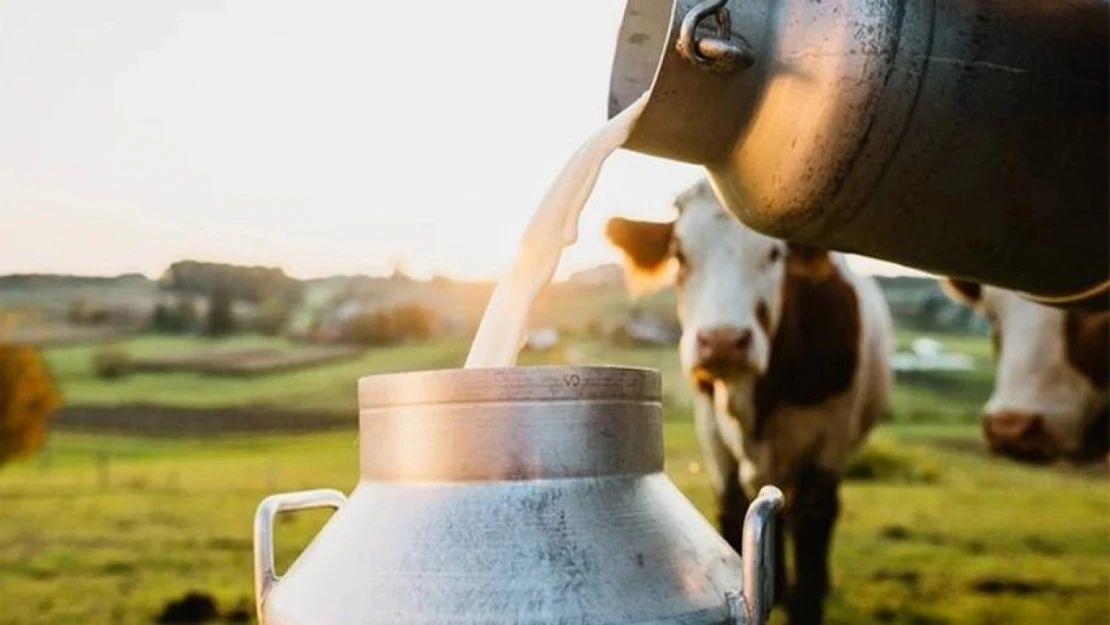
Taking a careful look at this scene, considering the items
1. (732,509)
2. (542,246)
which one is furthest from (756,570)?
(732,509)

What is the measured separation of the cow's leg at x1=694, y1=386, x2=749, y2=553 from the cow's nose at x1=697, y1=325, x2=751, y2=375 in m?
0.51

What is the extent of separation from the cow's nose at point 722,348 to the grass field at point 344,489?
0.99m

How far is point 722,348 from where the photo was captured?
219 cm

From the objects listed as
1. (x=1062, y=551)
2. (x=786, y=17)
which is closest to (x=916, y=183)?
(x=786, y=17)

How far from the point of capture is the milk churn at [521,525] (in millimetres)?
775

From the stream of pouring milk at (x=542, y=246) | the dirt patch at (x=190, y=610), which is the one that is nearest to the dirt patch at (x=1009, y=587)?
the dirt patch at (x=190, y=610)

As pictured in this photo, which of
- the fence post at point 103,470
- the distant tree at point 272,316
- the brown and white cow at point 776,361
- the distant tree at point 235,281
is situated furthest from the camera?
the distant tree at point 272,316

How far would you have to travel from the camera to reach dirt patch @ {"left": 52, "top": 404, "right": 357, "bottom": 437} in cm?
291

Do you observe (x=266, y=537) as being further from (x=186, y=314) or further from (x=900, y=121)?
(x=186, y=314)

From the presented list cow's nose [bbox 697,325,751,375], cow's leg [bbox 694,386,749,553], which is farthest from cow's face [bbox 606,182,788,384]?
cow's leg [bbox 694,386,749,553]

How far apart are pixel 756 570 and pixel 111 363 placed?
2492 mm

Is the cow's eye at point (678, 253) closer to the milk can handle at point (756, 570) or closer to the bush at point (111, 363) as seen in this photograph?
the bush at point (111, 363)

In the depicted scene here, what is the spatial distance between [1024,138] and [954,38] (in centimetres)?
13

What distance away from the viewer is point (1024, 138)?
3.60ft
